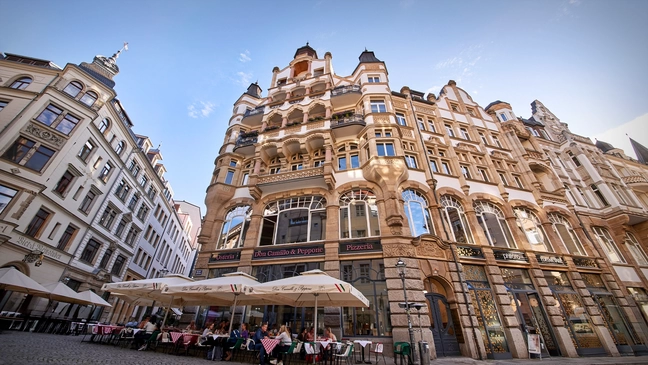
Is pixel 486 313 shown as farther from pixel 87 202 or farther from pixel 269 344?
pixel 87 202

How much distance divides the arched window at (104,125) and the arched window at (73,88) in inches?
112

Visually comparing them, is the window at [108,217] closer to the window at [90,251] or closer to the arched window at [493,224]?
the window at [90,251]

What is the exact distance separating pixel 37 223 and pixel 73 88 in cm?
1214

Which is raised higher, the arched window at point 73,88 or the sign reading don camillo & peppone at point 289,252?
the arched window at point 73,88

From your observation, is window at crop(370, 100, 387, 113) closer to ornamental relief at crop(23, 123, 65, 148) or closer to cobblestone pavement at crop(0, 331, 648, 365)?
cobblestone pavement at crop(0, 331, 648, 365)

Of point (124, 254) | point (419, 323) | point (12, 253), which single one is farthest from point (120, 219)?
point (419, 323)

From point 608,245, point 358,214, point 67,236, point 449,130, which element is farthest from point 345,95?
point 67,236

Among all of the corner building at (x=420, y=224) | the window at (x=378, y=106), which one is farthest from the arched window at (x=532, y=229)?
the window at (x=378, y=106)

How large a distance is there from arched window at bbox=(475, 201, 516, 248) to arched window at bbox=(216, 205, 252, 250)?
1731 cm

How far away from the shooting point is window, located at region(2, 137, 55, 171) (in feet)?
58.0

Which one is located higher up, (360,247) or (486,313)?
(360,247)

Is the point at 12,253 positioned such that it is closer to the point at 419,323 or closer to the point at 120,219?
the point at 120,219

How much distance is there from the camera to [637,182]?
2578 cm

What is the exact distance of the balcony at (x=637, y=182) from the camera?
2570cm
